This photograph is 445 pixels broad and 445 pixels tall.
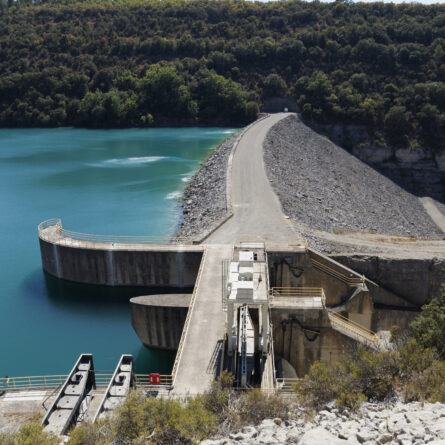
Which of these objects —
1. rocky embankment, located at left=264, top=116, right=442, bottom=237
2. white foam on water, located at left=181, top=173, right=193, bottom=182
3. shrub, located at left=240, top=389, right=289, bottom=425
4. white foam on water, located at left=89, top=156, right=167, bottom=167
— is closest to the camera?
shrub, located at left=240, top=389, right=289, bottom=425

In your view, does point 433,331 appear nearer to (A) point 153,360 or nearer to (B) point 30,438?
(B) point 30,438

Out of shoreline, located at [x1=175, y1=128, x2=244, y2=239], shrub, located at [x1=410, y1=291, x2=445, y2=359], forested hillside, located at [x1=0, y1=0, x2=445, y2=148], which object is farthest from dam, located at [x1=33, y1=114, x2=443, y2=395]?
forested hillside, located at [x1=0, y1=0, x2=445, y2=148]

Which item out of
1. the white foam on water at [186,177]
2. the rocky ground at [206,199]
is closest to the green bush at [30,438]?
the rocky ground at [206,199]

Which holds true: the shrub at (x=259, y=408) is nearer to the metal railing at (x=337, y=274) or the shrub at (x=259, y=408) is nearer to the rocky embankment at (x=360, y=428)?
the rocky embankment at (x=360, y=428)

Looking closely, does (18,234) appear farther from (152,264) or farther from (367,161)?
(367,161)

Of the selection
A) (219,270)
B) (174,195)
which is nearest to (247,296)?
(219,270)

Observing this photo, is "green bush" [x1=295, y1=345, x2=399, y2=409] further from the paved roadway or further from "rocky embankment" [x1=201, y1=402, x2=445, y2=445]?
the paved roadway

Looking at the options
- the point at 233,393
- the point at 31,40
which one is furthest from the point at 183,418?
the point at 31,40
